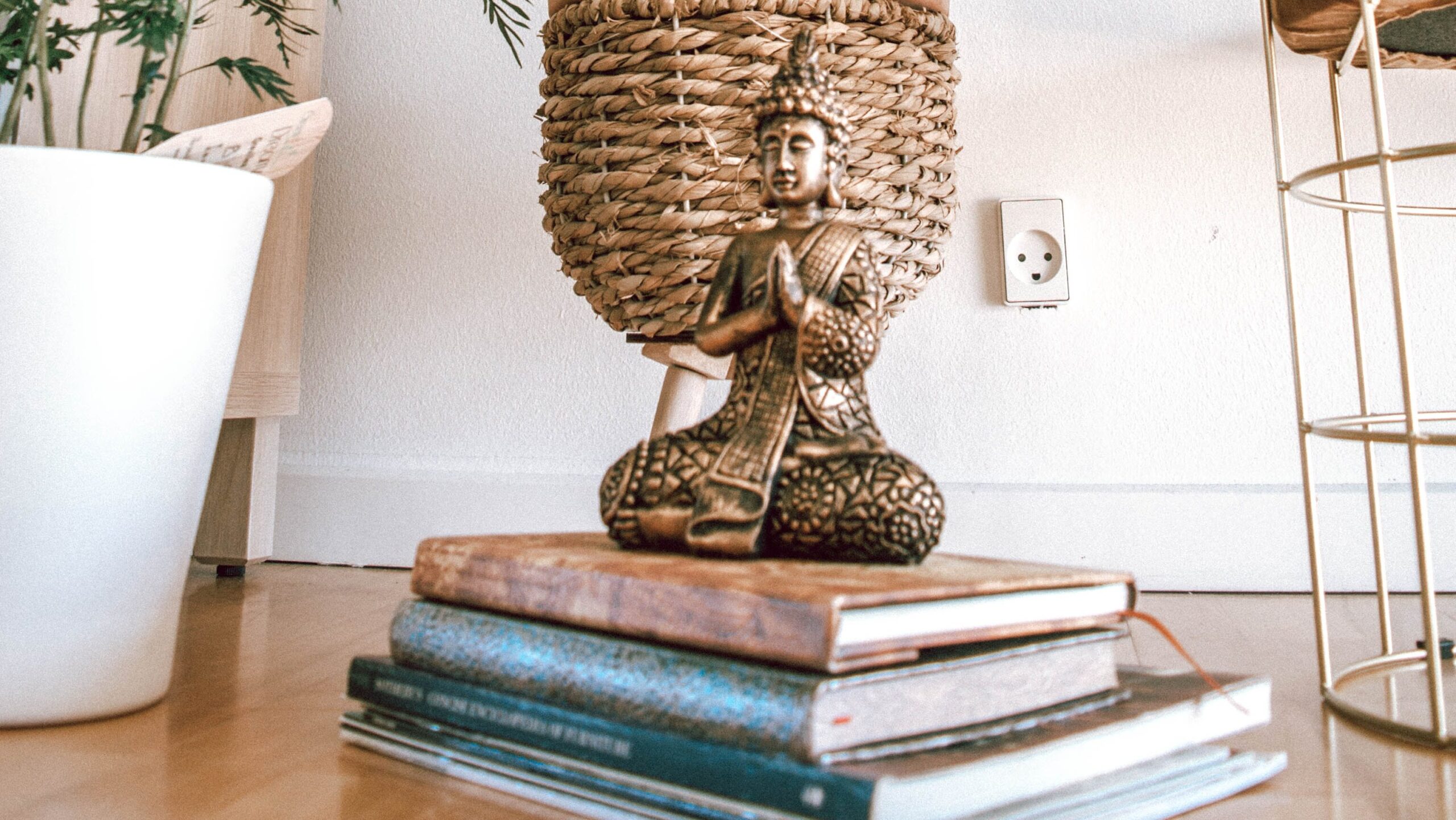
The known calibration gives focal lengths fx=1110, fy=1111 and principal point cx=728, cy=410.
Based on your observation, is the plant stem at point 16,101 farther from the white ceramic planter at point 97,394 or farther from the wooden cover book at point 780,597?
the wooden cover book at point 780,597

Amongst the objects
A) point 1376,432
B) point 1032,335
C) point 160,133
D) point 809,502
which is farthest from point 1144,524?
point 160,133

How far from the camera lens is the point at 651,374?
1.13 metres

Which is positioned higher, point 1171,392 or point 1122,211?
point 1122,211

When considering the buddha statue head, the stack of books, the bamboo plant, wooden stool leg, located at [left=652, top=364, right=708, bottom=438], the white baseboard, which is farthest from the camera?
the white baseboard

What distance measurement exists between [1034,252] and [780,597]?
2.54 feet

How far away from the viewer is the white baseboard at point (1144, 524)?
3.29 feet

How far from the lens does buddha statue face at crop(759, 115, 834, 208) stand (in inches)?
19.2

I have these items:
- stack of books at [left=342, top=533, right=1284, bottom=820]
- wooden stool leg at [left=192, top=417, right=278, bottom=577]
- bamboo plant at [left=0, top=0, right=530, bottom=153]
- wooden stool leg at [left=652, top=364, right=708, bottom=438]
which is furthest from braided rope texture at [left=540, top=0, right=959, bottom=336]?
wooden stool leg at [left=192, top=417, right=278, bottom=577]

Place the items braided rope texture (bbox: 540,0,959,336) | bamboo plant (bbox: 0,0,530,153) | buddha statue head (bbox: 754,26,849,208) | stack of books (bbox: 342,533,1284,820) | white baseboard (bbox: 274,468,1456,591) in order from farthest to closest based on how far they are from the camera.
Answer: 1. white baseboard (bbox: 274,468,1456,591)
2. braided rope texture (bbox: 540,0,959,336)
3. bamboo plant (bbox: 0,0,530,153)
4. buddha statue head (bbox: 754,26,849,208)
5. stack of books (bbox: 342,533,1284,820)

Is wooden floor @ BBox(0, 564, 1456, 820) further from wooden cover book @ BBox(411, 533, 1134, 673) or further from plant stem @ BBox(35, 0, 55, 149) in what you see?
plant stem @ BBox(35, 0, 55, 149)

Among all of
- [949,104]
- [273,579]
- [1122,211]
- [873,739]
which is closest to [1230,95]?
[1122,211]

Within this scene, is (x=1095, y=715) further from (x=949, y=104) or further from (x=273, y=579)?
(x=273, y=579)

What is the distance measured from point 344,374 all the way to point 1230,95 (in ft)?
3.08

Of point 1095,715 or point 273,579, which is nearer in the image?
point 1095,715
